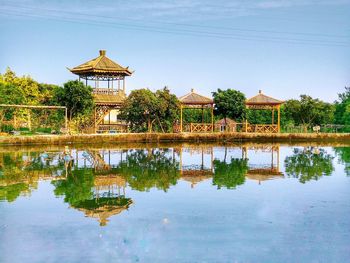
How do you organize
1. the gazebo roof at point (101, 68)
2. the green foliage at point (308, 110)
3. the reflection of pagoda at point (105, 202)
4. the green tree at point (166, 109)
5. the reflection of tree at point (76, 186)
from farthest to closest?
the green foliage at point (308, 110) → the green tree at point (166, 109) → the gazebo roof at point (101, 68) → the reflection of tree at point (76, 186) → the reflection of pagoda at point (105, 202)

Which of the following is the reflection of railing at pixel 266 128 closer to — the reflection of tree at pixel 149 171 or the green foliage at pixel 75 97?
the green foliage at pixel 75 97

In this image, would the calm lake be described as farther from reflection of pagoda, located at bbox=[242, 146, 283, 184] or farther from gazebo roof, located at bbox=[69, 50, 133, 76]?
gazebo roof, located at bbox=[69, 50, 133, 76]

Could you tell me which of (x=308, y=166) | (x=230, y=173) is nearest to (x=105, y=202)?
(x=230, y=173)

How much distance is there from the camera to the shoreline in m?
26.9

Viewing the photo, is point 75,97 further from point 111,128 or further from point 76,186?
point 76,186

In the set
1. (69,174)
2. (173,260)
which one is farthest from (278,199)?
(69,174)

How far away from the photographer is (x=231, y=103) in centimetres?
3466

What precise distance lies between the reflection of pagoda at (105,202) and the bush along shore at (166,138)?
1370 centimetres

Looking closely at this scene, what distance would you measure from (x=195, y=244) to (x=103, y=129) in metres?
26.9

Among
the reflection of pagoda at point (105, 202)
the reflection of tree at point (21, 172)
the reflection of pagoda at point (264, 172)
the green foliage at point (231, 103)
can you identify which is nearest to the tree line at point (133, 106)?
the green foliage at point (231, 103)

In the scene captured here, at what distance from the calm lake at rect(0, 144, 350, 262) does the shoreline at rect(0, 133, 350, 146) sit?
8517 millimetres

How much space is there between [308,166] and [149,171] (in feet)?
21.1

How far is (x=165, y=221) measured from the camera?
917cm

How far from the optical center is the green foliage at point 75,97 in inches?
1168
